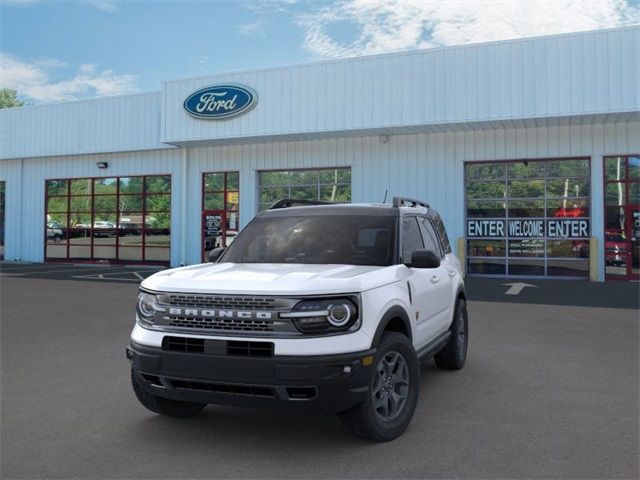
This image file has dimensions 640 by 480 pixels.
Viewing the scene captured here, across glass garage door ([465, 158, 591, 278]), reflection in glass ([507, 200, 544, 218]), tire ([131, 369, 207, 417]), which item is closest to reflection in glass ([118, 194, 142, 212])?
glass garage door ([465, 158, 591, 278])

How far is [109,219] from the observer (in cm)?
2473

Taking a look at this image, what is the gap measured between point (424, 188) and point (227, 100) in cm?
727

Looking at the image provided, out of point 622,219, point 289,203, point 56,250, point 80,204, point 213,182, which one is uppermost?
point 213,182

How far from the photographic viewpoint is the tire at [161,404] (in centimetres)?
454

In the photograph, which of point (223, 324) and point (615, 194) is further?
point (615, 194)

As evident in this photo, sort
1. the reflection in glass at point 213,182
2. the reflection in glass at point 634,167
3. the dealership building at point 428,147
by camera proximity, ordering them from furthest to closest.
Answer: the reflection in glass at point 213,182 < the reflection in glass at point 634,167 < the dealership building at point 428,147

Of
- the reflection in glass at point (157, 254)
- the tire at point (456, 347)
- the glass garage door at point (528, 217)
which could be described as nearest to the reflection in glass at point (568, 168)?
the glass garage door at point (528, 217)

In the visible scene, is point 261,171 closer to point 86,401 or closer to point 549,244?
point 549,244

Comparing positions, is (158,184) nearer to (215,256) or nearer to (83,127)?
(83,127)

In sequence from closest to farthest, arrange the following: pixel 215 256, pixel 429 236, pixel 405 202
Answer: pixel 215 256 → pixel 429 236 → pixel 405 202

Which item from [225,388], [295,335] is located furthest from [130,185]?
[295,335]

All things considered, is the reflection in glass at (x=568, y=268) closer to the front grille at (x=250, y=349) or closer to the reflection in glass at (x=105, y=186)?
the front grille at (x=250, y=349)

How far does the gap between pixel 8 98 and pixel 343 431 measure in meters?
81.2

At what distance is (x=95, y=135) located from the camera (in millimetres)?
24188
